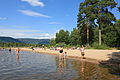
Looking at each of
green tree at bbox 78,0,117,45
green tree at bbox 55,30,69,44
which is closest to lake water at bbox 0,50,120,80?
green tree at bbox 78,0,117,45

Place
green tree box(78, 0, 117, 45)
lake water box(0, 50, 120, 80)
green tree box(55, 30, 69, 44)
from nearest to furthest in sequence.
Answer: lake water box(0, 50, 120, 80) < green tree box(78, 0, 117, 45) < green tree box(55, 30, 69, 44)

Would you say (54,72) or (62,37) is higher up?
(62,37)

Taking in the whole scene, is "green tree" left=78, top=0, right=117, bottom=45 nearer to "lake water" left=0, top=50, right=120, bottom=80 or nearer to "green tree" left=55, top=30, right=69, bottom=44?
"lake water" left=0, top=50, right=120, bottom=80

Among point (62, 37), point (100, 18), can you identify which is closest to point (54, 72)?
point (100, 18)

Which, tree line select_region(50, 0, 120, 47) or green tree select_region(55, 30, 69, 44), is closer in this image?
tree line select_region(50, 0, 120, 47)

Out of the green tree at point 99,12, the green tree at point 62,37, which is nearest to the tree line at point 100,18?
the green tree at point 99,12

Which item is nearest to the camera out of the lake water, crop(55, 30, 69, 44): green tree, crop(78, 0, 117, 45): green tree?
the lake water

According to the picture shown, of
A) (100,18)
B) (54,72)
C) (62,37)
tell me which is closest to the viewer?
(54,72)

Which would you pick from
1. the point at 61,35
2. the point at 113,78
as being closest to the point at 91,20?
the point at 113,78

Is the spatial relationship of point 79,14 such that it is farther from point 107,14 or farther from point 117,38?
point 117,38

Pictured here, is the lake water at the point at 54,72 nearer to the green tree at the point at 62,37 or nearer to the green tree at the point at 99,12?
the green tree at the point at 99,12

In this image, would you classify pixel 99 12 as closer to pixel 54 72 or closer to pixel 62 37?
pixel 54 72

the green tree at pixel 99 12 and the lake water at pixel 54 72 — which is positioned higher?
the green tree at pixel 99 12

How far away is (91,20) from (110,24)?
18.5 feet
